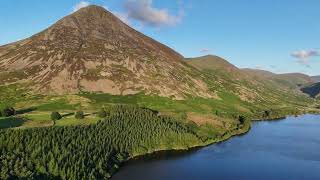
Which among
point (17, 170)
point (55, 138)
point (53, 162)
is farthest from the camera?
point (55, 138)

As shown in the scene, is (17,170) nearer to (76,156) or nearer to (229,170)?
(76,156)

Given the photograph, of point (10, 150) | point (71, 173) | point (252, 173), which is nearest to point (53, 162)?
point (71, 173)

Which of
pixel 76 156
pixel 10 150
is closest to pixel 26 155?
pixel 10 150

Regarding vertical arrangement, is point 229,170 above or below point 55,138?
below

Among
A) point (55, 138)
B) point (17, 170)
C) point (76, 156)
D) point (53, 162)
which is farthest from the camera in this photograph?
point (55, 138)

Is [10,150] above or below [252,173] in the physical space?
above

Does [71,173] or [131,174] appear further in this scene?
[131,174]

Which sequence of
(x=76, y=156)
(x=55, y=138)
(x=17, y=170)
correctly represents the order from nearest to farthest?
(x=17, y=170) → (x=76, y=156) → (x=55, y=138)

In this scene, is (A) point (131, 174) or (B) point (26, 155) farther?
(A) point (131, 174)

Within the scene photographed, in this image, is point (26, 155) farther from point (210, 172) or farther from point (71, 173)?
point (210, 172)
